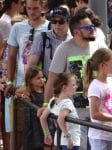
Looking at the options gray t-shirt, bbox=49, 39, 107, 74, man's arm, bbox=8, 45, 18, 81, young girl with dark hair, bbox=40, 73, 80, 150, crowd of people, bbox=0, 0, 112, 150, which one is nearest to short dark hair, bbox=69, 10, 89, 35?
crowd of people, bbox=0, 0, 112, 150

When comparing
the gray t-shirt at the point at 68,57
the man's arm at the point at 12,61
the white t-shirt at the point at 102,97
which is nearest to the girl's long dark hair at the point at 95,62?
the white t-shirt at the point at 102,97

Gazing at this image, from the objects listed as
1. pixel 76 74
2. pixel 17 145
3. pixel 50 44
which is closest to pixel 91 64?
pixel 76 74

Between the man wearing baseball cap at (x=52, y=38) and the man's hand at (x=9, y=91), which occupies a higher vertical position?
the man wearing baseball cap at (x=52, y=38)

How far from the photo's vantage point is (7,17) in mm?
6898

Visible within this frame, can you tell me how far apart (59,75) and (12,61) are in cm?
144

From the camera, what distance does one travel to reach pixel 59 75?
4.88m

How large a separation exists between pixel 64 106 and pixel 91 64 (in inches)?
15.6

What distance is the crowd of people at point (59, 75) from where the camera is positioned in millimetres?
4691

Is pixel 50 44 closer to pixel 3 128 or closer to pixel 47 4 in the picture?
pixel 47 4

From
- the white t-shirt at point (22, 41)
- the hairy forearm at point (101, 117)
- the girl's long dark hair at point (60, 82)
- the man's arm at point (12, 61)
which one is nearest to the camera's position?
the hairy forearm at point (101, 117)

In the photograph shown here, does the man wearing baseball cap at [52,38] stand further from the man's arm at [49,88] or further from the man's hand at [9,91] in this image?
the man's hand at [9,91]

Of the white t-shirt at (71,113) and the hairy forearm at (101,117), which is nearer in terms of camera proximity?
the hairy forearm at (101,117)

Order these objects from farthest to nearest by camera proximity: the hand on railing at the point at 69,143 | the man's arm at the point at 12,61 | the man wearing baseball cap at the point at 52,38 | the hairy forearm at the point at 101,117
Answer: the man's arm at the point at 12,61
the man wearing baseball cap at the point at 52,38
the hand on railing at the point at 69,143
the hairy forearm at the point at 101,117

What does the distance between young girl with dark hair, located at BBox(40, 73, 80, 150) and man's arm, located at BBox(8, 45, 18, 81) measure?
1.37 metres
